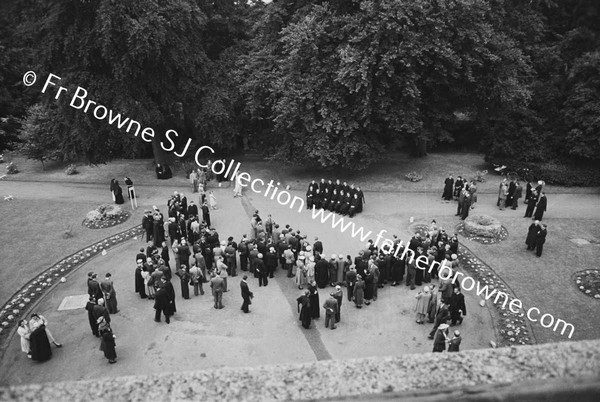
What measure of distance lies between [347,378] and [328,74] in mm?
22447

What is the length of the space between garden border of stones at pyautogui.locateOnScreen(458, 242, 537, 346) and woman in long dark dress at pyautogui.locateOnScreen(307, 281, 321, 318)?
5.14 meters

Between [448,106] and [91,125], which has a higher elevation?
[448,106]

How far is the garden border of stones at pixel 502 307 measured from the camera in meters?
12.9

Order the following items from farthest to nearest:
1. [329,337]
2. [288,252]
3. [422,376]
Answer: [288,252], [329,337], [422,376]

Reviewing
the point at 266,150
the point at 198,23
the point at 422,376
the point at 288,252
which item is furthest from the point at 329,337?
the point at 198,23

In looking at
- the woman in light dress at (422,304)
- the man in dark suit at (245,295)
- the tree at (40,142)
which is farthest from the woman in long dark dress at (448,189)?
the tree at (40,142)

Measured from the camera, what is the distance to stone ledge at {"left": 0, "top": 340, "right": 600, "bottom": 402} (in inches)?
98.3

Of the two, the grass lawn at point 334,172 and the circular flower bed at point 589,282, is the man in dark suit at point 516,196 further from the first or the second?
the circular flower bed at point 589,282

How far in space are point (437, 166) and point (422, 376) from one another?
26.7m

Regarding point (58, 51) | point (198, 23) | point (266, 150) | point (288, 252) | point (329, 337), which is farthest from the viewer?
point (266, 150)

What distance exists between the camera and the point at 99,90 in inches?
936

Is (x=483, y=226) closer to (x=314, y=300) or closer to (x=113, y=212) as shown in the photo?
(x=314, y=300)

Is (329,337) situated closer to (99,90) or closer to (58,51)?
(99,90)

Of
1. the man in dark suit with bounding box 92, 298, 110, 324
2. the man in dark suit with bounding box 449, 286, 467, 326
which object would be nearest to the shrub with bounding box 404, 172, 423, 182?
the man in dark suit with bounding box 449, 286, 467, 326
